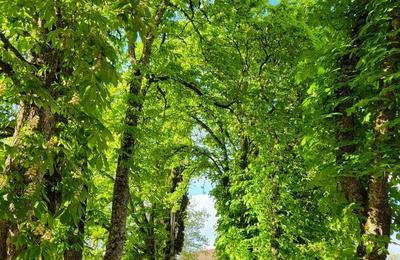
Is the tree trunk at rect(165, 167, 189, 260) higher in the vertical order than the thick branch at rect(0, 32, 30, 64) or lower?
higher

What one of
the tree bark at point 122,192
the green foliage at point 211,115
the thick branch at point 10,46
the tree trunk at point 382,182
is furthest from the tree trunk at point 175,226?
the thick branch at point 10,46

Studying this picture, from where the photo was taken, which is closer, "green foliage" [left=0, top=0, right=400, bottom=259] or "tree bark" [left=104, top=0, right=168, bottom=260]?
"green foliage" [left=0, top=0, right=400, bottom=259]

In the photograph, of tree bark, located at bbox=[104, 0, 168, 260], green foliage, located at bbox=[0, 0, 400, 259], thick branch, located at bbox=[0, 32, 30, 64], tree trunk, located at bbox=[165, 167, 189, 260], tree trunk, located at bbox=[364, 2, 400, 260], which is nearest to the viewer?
green foliage, located at bbox=[0, 0, 400, 259]

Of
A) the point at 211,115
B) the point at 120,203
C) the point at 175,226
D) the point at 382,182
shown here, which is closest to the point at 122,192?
the point at 120,203

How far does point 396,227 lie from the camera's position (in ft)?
20.2

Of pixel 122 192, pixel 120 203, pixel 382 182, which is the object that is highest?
pixel 122 192

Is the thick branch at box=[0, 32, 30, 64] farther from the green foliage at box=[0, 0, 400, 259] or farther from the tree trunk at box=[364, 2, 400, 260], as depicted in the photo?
the tree trunk at box=[364, 2, 400, 260]

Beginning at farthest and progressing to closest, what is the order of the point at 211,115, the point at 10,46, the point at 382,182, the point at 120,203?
the point at 211,115 < the point at 120,203 < the point at 382,182 < the point at 10,46

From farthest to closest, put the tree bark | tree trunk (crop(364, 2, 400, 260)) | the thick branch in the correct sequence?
the tree bark → tree trunk (crop(364, 2, 400, 260)) → the thick branch

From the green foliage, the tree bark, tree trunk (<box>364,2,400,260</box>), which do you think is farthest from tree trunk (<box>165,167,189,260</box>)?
tree trunk (<box>364,2,400,260</box>)

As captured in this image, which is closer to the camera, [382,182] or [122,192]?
[382,182]

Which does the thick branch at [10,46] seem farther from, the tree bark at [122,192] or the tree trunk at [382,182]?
the tree bark at [122,192]

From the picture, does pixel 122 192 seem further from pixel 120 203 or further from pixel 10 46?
pixel 10 46

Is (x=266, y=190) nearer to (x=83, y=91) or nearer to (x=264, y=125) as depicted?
(x=264, y=125)
